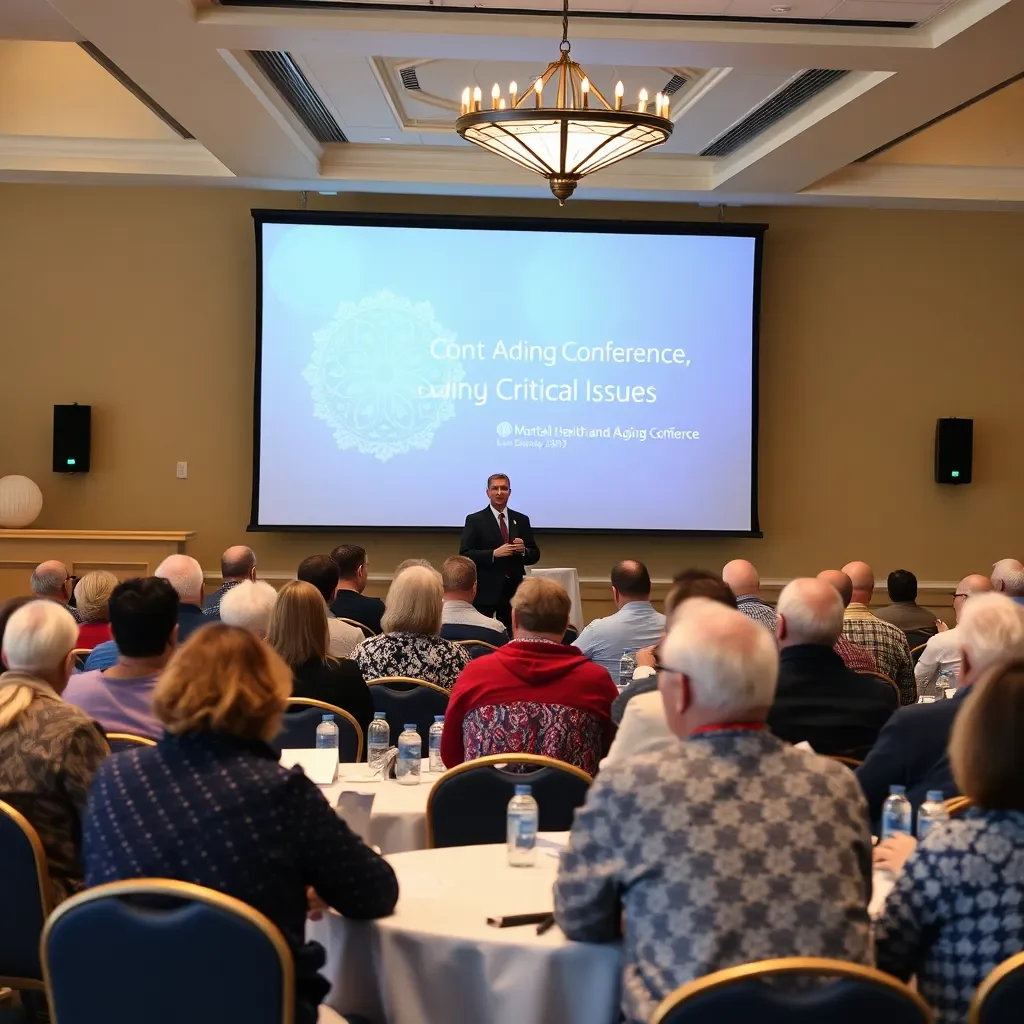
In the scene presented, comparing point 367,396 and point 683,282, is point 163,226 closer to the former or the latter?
point 367,396

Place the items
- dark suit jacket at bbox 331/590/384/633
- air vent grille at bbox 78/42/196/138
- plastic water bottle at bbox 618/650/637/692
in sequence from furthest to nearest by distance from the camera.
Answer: air vent grille at bbox 78/42/196/138 < dark suit jacket at bbox 331/590/384/633 < plastic water bottle at bbox 618/650/637/692

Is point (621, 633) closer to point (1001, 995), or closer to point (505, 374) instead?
point (1001, 995)

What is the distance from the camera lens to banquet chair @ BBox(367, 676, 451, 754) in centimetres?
454

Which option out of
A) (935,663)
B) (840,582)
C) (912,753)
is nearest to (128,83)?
(840,582)

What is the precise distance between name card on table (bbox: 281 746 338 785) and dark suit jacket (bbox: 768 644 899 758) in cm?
128

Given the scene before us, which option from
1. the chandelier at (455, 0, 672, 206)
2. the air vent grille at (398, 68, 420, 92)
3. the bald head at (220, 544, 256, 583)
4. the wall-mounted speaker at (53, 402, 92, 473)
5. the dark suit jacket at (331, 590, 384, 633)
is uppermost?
the air vent grille at (398, 68, 420, 92)

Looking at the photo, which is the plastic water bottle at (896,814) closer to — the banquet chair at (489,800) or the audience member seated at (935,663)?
the banquet chair at (489,800)

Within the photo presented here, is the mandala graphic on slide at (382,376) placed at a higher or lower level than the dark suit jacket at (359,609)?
higher

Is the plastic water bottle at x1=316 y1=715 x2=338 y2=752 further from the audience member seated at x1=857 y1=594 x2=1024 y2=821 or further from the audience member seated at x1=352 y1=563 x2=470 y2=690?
the audience member seated at x1=857 y1=594 x2=1024 y2=821

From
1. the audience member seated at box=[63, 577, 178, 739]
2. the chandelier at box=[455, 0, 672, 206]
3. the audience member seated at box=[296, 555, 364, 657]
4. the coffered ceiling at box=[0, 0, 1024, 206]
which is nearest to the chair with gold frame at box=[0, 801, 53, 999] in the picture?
the audience member seated at box=[63, 577, 178, 739]

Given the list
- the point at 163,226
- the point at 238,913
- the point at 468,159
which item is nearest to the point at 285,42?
the point at 468,159

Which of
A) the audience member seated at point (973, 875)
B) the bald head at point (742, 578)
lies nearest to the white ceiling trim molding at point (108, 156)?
A: the bald head at point (742, 578)

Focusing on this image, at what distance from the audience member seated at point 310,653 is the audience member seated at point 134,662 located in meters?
0.72

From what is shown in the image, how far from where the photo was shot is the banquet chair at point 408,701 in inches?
179
